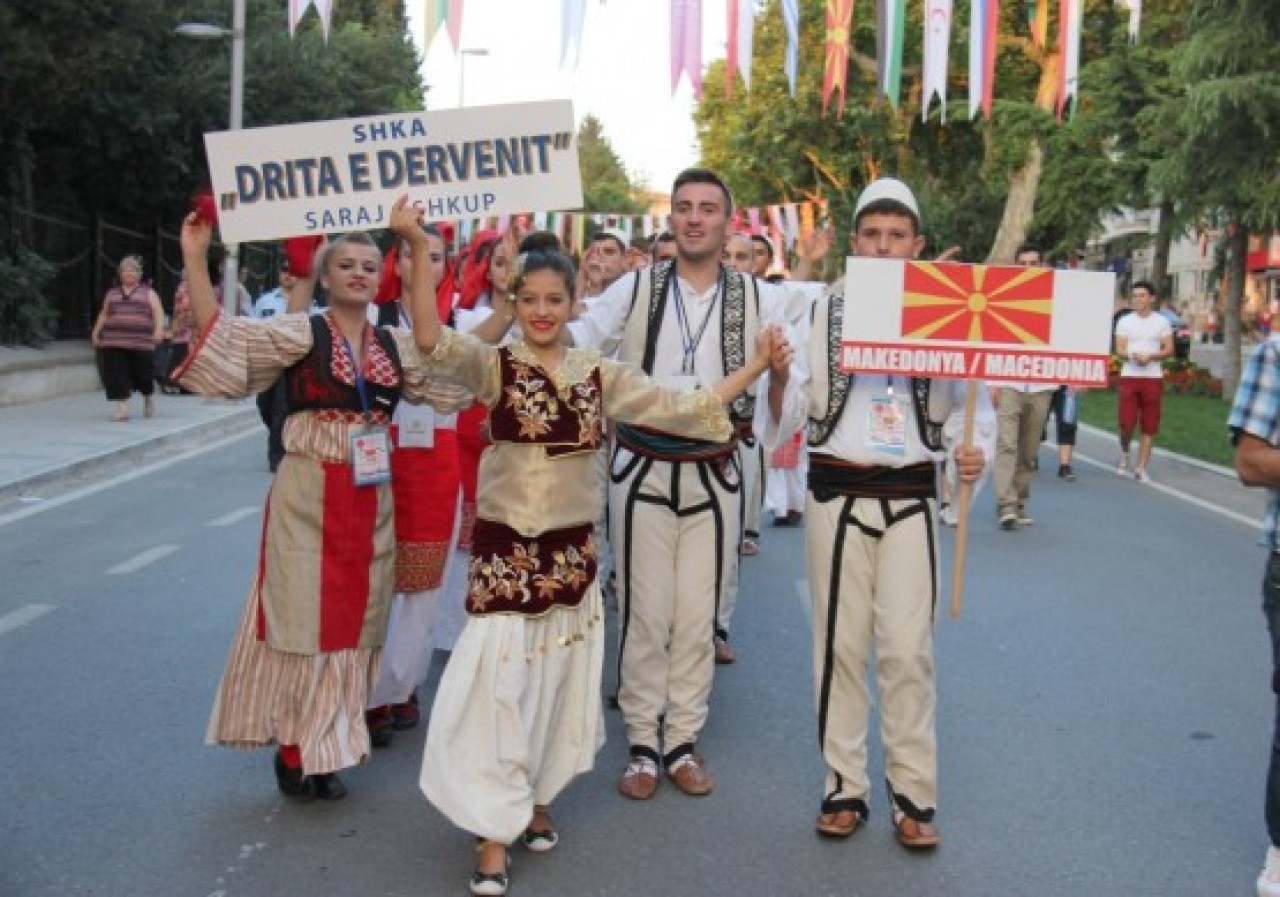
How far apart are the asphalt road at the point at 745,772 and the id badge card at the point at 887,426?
118 centimetres

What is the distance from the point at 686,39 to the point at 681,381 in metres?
7.65

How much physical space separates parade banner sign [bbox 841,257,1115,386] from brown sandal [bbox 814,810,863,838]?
1335 mm

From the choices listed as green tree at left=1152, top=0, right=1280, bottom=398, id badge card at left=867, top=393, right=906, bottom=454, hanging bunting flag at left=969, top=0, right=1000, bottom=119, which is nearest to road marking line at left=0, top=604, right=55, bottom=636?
id badge card at left=867, top=393, right=906, bottom=454

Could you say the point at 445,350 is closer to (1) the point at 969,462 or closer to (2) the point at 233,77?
A: (1) the point at 969,462

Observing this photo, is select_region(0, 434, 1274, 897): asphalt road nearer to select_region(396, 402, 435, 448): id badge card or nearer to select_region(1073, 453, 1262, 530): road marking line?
select_region(396, 402, 435, 448): id badge card

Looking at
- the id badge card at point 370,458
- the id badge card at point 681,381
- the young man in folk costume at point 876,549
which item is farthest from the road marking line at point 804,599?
the id badge card at point 370,458

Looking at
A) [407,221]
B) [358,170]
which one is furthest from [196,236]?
[407,221]

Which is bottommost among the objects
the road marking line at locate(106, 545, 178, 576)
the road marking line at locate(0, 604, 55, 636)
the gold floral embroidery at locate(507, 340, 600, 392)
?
the road marking line at locate(106, 545, 178, 576)

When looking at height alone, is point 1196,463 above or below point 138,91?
below

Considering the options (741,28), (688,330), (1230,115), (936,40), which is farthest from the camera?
(1230,115)

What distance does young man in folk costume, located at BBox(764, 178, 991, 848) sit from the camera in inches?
179

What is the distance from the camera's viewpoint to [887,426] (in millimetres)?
4586

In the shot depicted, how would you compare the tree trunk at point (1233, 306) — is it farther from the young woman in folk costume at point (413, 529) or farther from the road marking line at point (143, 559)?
the young woman in folk costume at point (413, 529)

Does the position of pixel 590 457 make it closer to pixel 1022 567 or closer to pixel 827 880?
pixel 827 880
